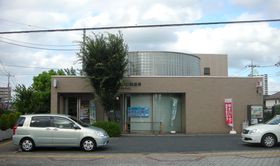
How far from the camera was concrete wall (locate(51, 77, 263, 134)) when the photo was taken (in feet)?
100

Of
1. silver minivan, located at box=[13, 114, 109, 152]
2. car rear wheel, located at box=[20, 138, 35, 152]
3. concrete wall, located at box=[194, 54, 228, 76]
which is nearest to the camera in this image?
silver minivan, located at box=[13, 114, 109, 152]

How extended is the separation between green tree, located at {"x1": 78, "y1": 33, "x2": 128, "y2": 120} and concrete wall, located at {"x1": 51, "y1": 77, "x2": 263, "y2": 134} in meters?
1.37

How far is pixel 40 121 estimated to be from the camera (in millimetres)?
Answer: 18844

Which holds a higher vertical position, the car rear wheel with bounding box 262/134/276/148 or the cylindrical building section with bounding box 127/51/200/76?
the cylindrical building section with bounding box 127/51/200/76

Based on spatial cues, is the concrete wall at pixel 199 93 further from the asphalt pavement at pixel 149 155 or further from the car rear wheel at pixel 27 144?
the car rear wheel at pixel 27 144

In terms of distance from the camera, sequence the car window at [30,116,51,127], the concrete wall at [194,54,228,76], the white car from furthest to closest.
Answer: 1. the concrete wall at [194,54,228,76]
2. the white car
3. the car window at [30,116,51,127]

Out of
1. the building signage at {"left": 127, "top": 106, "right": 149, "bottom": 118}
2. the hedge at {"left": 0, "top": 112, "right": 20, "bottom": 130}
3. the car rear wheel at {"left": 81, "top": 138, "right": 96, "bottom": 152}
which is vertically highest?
the building signage at {"left": 127, "top": 106, "right": 149, "bottom": 118}

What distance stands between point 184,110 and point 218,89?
9.43ft

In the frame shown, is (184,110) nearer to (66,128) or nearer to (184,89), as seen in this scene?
(184,89)

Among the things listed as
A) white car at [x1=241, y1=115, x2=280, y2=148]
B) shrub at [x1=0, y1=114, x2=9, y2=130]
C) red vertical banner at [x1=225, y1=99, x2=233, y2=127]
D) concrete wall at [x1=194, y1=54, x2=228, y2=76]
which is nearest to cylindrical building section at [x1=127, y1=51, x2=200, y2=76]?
red vertical banner at [x1=225, y1=99, x2=233, y2=127]

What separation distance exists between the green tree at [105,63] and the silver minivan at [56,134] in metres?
10.0

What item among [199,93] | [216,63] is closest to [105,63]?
[199,93]

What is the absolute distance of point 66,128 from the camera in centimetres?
1862

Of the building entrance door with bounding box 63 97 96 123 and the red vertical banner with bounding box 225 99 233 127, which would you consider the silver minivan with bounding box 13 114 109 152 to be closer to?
the building entrance door with bounding box 63 97 96 123
